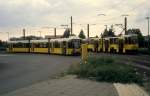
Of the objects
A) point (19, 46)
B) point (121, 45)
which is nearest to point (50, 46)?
point (121, 45)

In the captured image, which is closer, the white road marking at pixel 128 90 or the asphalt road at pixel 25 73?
the white road marking at pixel 128 90

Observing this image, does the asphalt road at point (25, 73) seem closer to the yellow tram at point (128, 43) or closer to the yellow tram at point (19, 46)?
the yellow tram at point (128, 43)

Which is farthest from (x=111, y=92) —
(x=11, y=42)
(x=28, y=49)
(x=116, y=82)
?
(x=11, y=42)

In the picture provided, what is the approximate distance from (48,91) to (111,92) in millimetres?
2425

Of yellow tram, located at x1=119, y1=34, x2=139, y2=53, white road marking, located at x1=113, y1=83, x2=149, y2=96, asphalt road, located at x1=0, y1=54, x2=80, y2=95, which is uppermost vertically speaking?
yellow tram, located at x1=119, y1=34, x2=139, y2=53

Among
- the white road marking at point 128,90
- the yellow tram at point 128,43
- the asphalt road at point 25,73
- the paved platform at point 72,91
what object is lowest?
the asphalt road at point 25,73

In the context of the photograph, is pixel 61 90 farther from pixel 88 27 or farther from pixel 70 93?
pixel 88 27

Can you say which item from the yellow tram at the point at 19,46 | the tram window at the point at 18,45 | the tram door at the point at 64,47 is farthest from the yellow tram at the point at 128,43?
the tram window at the point at 18,45

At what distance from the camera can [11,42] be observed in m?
101

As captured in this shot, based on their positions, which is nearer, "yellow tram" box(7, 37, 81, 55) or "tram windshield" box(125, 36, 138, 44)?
"yellow tram" box(7, 37, 81, 55)

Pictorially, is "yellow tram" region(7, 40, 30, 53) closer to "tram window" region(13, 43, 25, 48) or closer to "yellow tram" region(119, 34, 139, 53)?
"tram window" region(13, 43, 25, 48)

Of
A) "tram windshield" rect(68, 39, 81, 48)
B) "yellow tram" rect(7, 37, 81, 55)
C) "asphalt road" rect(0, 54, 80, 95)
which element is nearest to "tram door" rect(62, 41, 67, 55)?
"yellow tram" rect(7, 37, 81, 55)

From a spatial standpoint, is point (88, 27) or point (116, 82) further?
point (88, 27)

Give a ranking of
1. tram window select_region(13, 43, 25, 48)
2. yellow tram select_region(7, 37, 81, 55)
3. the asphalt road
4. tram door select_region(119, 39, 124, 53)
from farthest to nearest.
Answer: tram window select_region(13, 43, 25, 48)
tram door select_region(119, 39, 124, 53)
yellow tram select_region(7, 37, 81, 55)
the asphalt road
